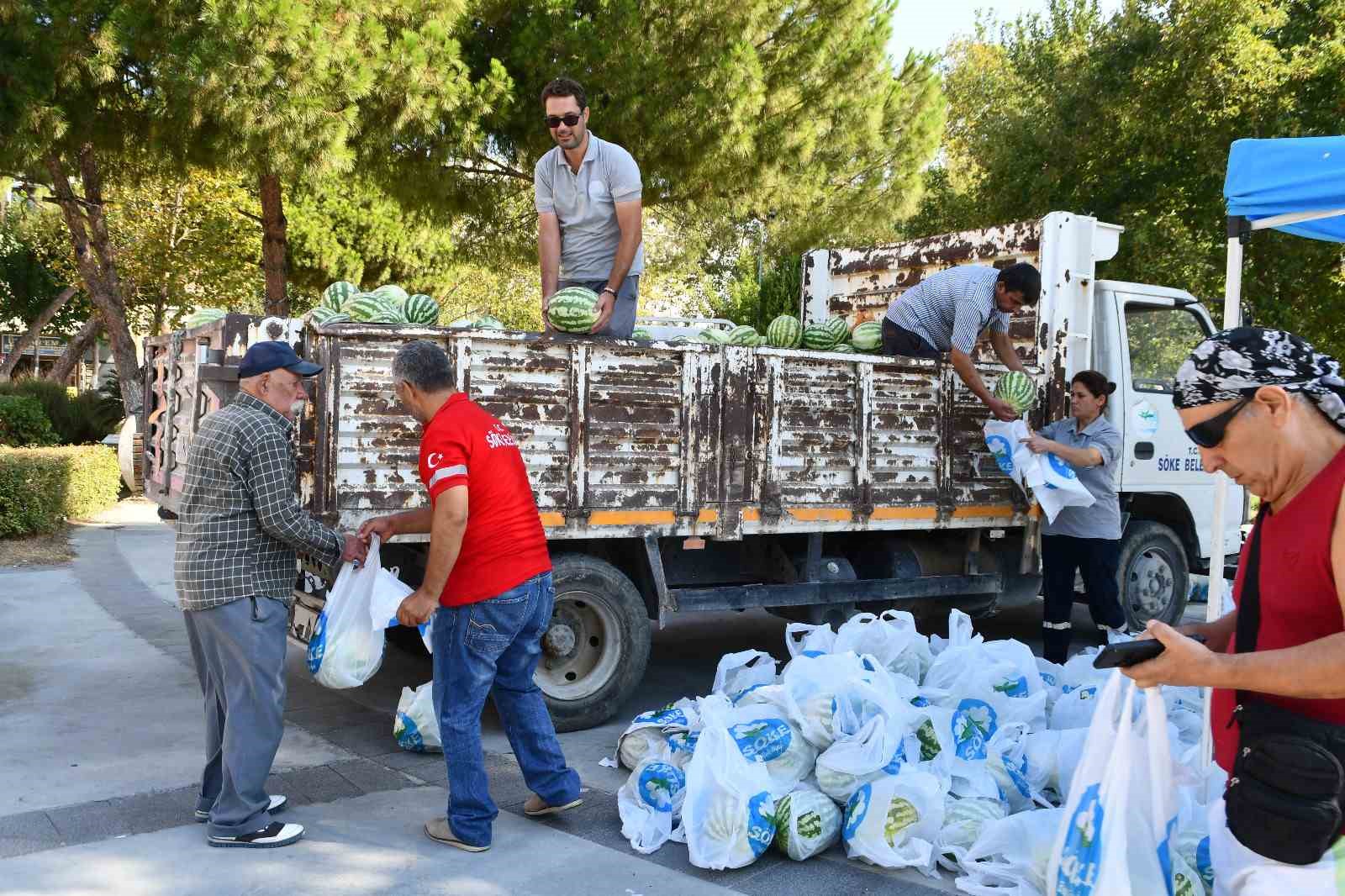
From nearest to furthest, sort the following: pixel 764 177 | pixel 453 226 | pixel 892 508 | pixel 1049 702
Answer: pixel 1049 702, pixel 892 508, pixel 764 177, pixel 453 226

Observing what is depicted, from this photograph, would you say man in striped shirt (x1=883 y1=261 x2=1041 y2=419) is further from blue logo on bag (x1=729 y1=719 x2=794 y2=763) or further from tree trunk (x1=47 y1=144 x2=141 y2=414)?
tree trunk (x1=47 y1=144 x2=141 y2=414)

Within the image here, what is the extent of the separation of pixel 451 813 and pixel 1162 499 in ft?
18.2

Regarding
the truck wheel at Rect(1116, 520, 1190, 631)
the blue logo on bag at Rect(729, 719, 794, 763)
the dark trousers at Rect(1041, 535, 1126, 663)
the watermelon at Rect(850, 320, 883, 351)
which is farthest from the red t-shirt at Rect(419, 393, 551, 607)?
the truck wheel at Rect(1116, 520, 1190, 631)

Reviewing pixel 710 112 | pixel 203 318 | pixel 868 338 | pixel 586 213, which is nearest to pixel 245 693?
pixel 203 318

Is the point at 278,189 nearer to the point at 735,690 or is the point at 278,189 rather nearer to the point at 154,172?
the point at 154,172

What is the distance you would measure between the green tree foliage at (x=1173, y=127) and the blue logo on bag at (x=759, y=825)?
38.2 feet

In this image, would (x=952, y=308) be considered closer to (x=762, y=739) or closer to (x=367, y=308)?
(x=762, y=739)

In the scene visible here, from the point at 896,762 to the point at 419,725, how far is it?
2.18m

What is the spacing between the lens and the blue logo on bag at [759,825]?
12.6ft

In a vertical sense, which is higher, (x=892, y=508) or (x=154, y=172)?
(x=154, y=172)

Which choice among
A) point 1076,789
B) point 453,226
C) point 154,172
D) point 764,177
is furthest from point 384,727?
point 453,226

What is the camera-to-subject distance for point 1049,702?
16.1ft

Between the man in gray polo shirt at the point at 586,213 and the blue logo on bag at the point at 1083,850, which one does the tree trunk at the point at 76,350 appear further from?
the blue logo on bag at the point at 1083,850

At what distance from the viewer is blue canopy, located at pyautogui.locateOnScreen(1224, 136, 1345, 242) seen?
178 inches
